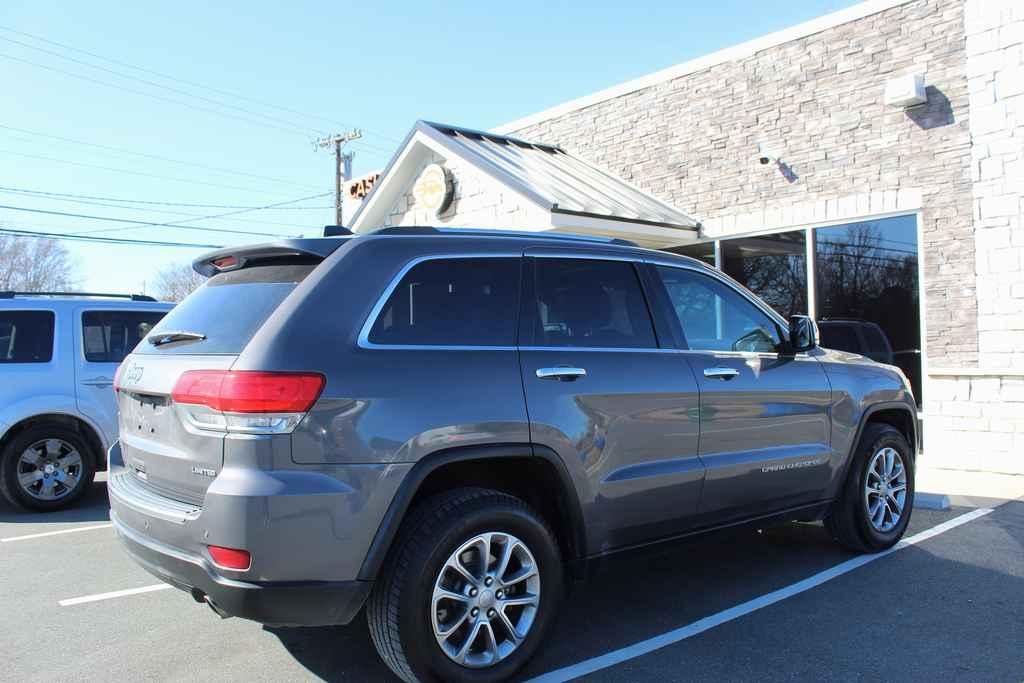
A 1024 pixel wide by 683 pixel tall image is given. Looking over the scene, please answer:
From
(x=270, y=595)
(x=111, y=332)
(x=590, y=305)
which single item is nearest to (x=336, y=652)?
(x=270, y=595)

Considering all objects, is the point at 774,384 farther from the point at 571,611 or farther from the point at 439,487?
the point at 439,487

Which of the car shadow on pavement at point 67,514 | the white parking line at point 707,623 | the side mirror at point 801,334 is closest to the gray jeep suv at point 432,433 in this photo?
the white parking line at point 707,623

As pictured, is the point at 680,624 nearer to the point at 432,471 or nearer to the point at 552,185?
the point at 432,471

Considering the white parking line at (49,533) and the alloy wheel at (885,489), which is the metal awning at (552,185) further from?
the white parking line at (49,533)

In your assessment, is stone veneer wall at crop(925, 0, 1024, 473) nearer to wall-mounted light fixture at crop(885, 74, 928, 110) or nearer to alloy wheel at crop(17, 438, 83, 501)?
wall-mounted light fixture at crop(885, 74, 928, 110)

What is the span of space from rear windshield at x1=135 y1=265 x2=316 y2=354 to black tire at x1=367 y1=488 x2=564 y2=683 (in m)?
0.99

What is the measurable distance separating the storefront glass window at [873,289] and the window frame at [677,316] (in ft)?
19.0

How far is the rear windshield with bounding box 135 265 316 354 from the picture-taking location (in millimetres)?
3232

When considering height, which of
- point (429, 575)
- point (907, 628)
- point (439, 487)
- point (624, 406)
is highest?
point (624, 406)

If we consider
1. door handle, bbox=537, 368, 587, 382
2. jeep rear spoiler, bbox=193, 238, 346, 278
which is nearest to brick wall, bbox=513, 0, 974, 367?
door handle, bbox=537, 368, 587, 382

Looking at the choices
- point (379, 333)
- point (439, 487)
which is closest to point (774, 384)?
point (439, 487)

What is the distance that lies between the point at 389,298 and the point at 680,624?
2258mm

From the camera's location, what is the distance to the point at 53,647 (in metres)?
3.91

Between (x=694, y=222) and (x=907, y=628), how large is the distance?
8578 millimetres
